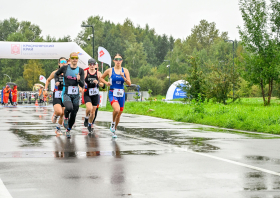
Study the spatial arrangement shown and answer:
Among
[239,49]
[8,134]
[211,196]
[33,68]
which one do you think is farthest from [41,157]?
[239,49]

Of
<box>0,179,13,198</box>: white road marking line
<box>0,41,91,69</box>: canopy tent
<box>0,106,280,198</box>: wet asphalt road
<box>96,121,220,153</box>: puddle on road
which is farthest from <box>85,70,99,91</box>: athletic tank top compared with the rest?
<box>0,41,91,69</box>: canopy tent

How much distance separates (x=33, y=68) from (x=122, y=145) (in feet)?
297

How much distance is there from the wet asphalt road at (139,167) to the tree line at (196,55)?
606 inches

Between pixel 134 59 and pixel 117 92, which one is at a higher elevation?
pixel 134 59

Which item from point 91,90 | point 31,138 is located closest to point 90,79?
point 91,90

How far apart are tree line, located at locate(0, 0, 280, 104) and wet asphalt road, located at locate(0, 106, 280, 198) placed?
1539 centimetres

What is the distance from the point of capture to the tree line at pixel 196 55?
102 feet

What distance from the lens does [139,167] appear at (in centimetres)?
684

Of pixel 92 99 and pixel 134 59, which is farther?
pixel 134 59

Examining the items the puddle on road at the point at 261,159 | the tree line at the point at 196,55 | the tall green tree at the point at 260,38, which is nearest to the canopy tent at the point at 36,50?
the tree line at the point at 196,55

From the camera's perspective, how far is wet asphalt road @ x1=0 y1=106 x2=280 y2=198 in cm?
525

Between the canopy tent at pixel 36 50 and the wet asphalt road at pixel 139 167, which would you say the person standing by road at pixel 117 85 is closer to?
the wet asphalt road at pixel 139 167

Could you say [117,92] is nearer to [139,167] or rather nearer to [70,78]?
[70,78]

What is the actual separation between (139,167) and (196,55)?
76.5ft
